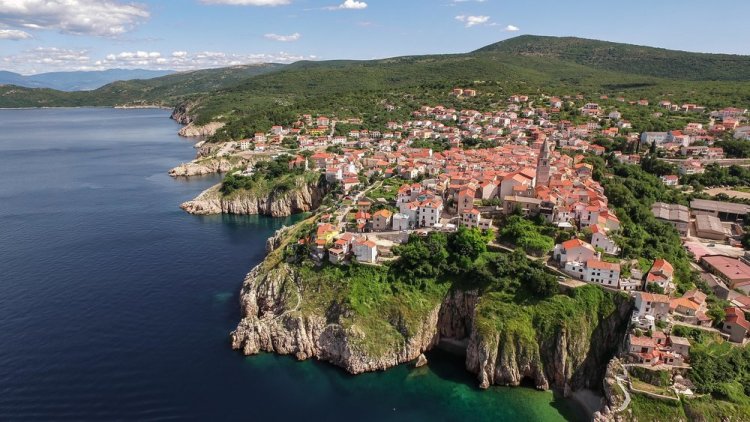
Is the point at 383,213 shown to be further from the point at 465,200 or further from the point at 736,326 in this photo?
the point at 736,326

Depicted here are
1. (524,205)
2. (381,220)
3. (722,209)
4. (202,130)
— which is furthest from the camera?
(202,130)

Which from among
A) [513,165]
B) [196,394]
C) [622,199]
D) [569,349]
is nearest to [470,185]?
[513,165]

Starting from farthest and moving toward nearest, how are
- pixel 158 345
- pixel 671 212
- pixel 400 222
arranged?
pixel 671 212 → pixel 400 222 → pixel 158 345

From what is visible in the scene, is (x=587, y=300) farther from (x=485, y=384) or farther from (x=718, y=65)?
(x=718, y=65)

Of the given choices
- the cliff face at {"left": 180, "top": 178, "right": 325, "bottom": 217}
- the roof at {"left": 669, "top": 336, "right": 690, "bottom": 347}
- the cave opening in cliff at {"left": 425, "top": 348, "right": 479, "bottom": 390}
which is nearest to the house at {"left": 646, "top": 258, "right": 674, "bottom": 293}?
the roof at {"left": 669, "top": 336, "right": 690, "bottom": 347}

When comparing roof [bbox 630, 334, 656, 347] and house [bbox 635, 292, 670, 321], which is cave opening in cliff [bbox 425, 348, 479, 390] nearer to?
roof [bbox 630, 334, 656, 347]

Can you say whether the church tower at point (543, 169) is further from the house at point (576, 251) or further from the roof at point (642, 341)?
the roof at point (642, 341)

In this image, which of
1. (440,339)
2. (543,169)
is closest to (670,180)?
(543,169)
